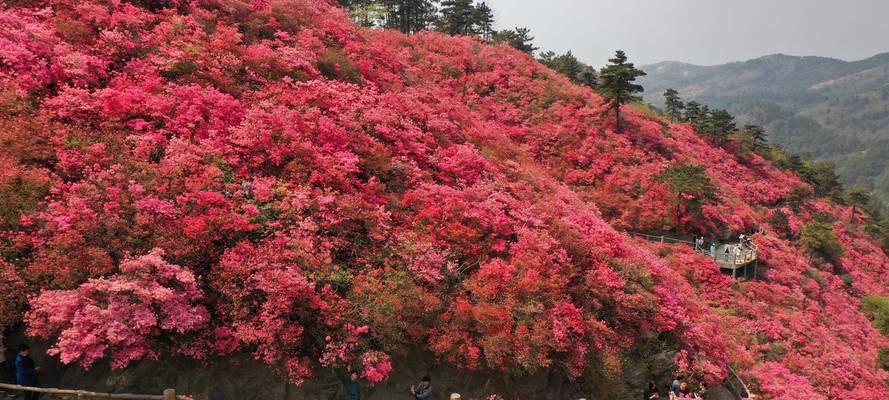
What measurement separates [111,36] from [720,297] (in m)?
32.2

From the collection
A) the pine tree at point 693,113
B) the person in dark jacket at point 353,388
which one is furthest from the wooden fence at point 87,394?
the pine tree at point 693,113

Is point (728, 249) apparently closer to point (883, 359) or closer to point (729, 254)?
point (729, 254)

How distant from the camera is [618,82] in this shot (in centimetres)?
3759

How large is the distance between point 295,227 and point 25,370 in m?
6.40

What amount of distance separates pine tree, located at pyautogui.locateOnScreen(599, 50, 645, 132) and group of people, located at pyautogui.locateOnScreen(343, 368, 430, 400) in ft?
107

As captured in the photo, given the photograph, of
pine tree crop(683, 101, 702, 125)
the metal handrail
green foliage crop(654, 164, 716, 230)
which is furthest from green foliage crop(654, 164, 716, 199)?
pine tree crop(683, 101, 702, 125)

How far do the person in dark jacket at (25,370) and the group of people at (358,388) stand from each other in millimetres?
6544

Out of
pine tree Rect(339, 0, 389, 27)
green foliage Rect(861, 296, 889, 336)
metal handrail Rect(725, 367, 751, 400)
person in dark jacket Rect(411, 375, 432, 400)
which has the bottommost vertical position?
green foliage Rect(861, 296, 889, 336)

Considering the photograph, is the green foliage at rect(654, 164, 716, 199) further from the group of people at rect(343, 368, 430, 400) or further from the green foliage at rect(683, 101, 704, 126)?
the green foliage at rect(683, 101, 704, 126)

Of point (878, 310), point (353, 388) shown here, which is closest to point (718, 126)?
point (878, 310)

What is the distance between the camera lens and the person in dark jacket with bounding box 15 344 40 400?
31.6 feet

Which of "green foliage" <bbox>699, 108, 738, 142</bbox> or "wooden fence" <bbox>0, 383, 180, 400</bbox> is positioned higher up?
"green foliage" <bbox>699, 108, 738, 142</bbox>

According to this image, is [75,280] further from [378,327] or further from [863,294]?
[863,294]

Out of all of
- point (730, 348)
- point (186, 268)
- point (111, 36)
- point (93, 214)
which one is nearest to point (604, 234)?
point (730, 348)
